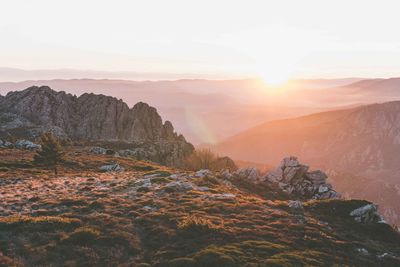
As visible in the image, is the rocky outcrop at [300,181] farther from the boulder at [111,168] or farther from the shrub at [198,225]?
the shrub at [198,225]

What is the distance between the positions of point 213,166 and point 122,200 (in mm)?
100610

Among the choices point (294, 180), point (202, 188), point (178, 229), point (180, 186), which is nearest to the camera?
point (178, 229)

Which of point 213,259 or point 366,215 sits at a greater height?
point 213,259

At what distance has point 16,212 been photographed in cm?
4159

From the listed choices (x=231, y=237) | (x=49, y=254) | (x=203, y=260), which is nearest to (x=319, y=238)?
(x=231, y=237)

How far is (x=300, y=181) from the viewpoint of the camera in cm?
8581

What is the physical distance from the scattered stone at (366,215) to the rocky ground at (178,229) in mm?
122

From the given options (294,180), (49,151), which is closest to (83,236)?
(49,151)

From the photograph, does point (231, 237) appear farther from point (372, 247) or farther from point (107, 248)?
point (372, 247)

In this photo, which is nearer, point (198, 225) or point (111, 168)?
point (198, 225)

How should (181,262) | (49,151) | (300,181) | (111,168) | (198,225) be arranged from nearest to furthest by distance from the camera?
1. (181,262)
2. (198,225)
3. (49,151)
4. (300,181)
5. (111,168)

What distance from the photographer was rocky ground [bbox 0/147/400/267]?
2895cm

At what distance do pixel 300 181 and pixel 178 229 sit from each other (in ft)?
184

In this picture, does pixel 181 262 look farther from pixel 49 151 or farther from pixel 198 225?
pixel 49 151
